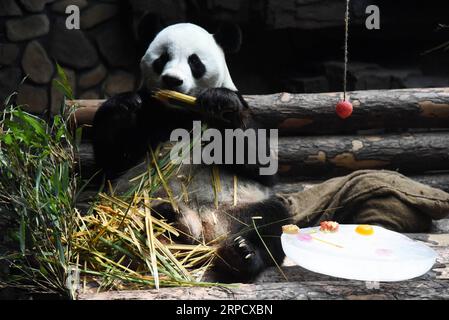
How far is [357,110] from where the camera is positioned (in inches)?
126

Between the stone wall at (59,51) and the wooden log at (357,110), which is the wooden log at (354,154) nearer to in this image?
the wooden log at (357,110)

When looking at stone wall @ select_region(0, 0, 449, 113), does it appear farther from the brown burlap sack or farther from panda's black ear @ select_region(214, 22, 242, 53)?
the brown burlap sack

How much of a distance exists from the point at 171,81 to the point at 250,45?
2.07 meters

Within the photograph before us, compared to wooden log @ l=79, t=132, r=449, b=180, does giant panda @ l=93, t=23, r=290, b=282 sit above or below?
above

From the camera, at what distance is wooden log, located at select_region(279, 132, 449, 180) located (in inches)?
127

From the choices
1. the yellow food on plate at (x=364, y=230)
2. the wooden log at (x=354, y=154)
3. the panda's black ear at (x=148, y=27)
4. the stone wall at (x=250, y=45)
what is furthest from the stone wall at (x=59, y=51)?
the yellow food on plate at (x=364, y=230)

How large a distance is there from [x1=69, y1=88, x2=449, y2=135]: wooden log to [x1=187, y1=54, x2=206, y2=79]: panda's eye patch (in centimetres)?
72

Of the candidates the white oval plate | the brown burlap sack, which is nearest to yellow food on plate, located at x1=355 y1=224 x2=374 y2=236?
the white oval plate

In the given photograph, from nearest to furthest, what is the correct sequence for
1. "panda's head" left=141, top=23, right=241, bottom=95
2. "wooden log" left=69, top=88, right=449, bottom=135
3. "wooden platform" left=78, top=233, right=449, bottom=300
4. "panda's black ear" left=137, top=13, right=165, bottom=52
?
"wooden platform" left=78, top=233, right=449, bottom=300, "panda's head" left=141, top=23, right=241, bottom=95, "panda's black ear" left=137, top=13, right=165, bottom=52, "wooden log" left=69, top=88, right=449, bottom=135

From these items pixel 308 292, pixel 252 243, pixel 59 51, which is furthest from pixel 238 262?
pixel 59 51

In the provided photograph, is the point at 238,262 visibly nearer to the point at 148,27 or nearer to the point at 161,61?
the point at 161,61

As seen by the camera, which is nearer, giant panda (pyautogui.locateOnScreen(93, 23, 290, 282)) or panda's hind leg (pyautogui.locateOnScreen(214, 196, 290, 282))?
panda's hind leg (pyautogui.locateOnScreen(214, 196, 290, 282))

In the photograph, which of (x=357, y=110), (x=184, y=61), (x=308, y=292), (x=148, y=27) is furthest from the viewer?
(x=357, y=110)
